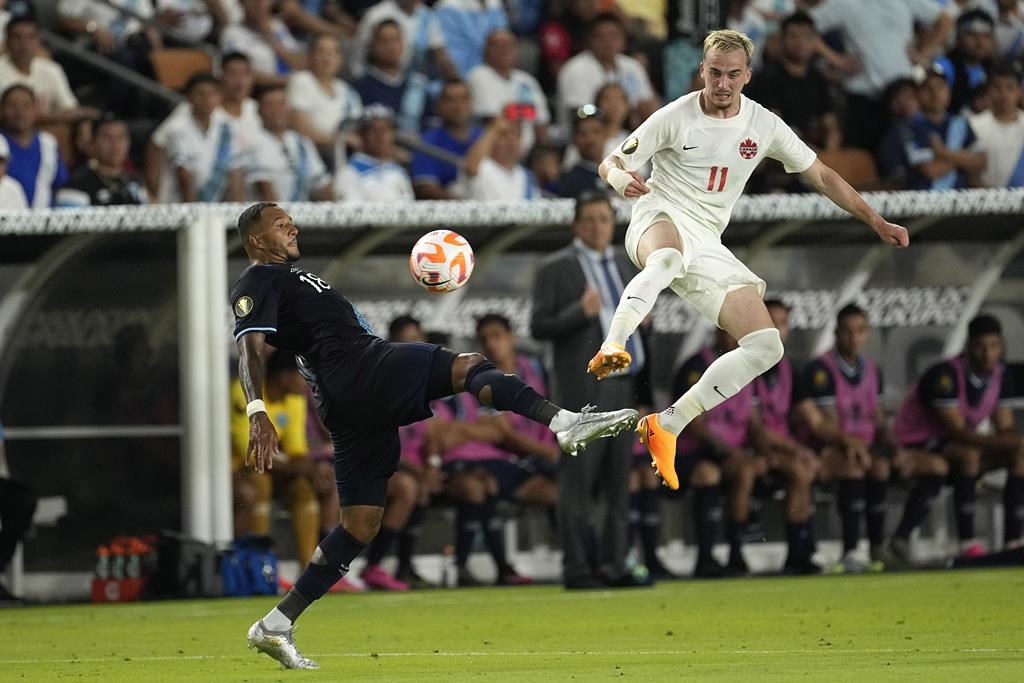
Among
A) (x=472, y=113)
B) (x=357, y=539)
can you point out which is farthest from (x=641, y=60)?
(x=357, y=539)

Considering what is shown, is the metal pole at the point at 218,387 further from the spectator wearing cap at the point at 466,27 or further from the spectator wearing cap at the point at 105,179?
the spectator wearing cap at the point at 466,27

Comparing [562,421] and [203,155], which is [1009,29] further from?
[562,421]

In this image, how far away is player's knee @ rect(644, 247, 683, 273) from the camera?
8586mm

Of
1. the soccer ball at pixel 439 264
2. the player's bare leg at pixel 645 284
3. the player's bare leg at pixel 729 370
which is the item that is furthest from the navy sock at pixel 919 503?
the soccer ball at pixel 439 264

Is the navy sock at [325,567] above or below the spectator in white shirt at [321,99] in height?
below

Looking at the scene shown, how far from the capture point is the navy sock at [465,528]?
13.4 m

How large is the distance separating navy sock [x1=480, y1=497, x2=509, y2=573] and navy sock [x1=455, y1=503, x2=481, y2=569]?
6 centimetres

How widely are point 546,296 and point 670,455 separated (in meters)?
3.53

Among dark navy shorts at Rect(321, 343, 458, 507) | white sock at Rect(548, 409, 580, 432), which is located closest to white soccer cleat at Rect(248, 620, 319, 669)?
dark navy shorts at Rect(321, 343, 458, 507)

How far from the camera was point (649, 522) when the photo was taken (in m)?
13.7

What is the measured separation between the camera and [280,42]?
15219 mm

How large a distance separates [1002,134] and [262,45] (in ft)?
19.5

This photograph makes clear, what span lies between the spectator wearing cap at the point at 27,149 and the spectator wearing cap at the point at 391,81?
2930mm

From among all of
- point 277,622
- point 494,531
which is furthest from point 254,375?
point 494,531
